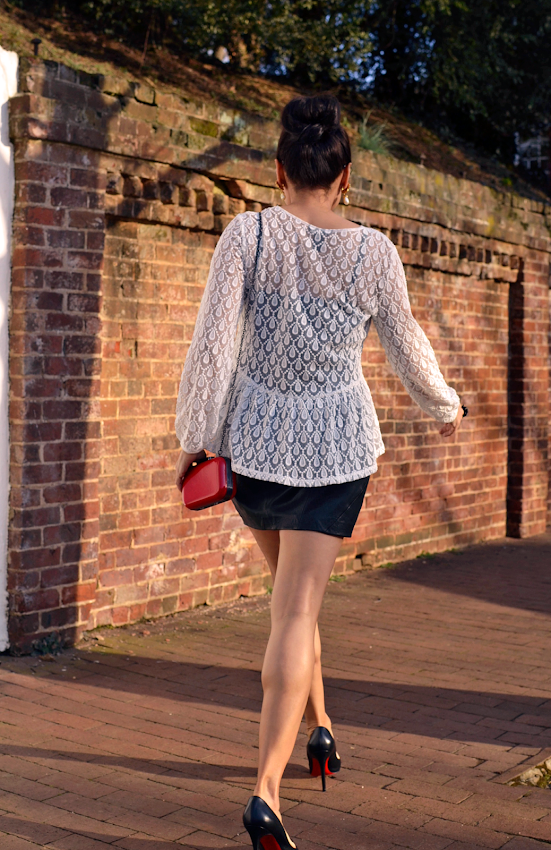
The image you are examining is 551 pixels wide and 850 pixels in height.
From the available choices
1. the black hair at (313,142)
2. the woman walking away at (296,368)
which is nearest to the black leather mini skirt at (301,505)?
the woman walking away at (296,368)

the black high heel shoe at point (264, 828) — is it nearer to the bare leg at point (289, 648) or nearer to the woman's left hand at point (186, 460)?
the bare leg at point (289, 648)

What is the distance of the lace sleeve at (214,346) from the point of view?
108 inches

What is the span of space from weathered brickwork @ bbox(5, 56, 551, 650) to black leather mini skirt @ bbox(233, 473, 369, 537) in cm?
208

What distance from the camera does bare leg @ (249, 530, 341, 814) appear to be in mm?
2613

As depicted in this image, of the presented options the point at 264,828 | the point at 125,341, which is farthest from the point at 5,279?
the point at 264,828

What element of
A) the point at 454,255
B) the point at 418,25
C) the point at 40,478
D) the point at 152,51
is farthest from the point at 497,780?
the point at 418,25

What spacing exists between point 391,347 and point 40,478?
229cm

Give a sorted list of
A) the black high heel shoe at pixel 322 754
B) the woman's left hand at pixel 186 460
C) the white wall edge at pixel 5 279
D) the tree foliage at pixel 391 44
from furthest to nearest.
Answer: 1. the tree foliage at pixel 391 44
2. the white wall edge at pixel 5 279
3. the black high heel shoe at pixel 322 754
4. the woman's left hand at pixel 186 460

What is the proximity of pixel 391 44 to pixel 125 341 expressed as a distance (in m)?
8.62

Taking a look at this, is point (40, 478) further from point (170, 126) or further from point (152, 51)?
point (152, 51)

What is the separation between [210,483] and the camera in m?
2.77

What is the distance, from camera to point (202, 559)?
576cm

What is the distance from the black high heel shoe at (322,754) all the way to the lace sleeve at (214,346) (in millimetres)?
1113

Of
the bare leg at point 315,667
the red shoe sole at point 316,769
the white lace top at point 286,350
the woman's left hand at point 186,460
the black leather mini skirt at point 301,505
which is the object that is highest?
the white lace top at point 286,350
